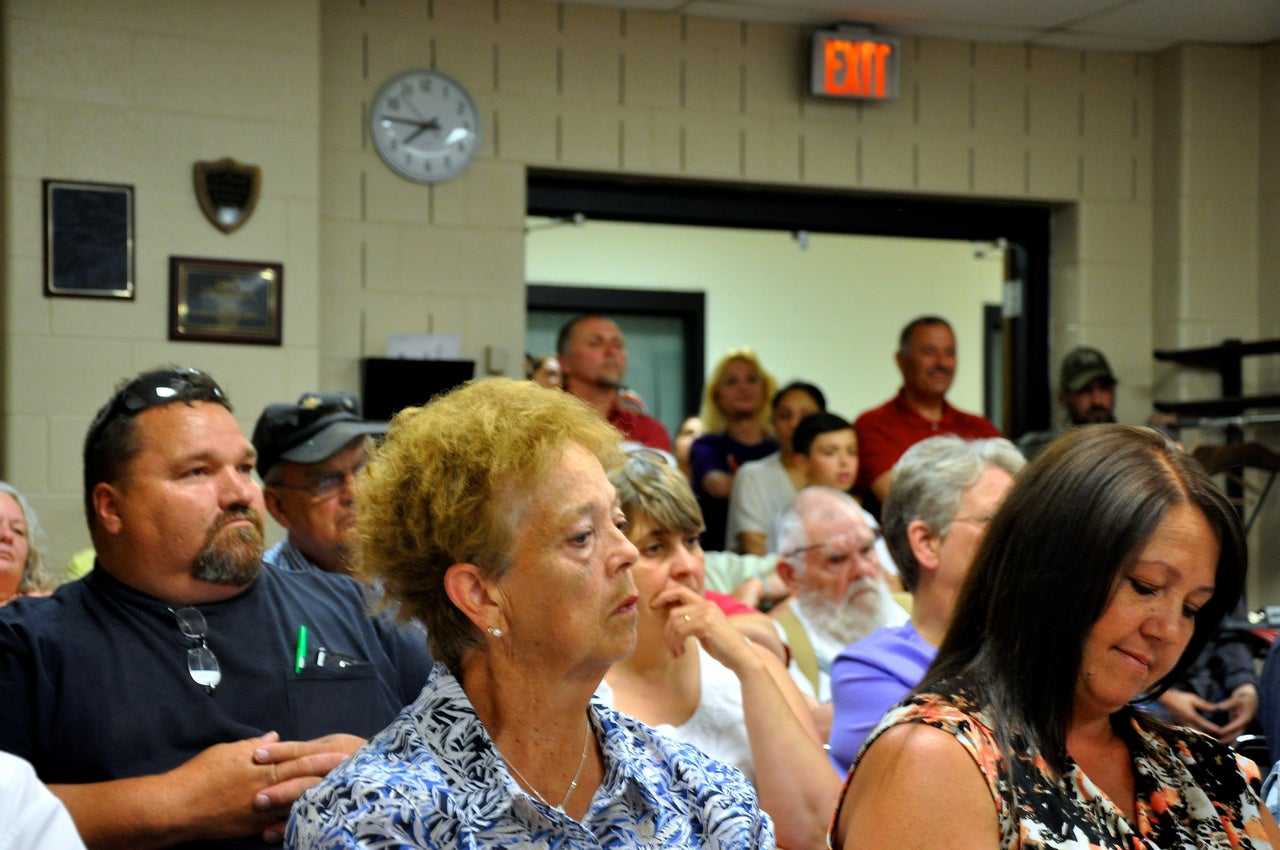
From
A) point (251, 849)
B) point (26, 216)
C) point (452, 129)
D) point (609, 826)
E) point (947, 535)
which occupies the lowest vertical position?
point (251, 849)

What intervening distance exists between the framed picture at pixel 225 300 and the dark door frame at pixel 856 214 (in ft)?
3.60

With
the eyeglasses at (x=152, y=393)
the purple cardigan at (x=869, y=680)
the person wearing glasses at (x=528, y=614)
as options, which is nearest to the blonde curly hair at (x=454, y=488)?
the person wearing glasses at (x=528, y=614)

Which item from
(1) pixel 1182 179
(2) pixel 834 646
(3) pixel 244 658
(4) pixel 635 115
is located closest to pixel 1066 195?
(1) pixel 1182 179

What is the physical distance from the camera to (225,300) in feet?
15.5

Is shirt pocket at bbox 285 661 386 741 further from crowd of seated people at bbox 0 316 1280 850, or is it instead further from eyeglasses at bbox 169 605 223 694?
eyeglasses at bbox 169 605 223 694

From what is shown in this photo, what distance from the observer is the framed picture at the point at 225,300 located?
4691 millimetres

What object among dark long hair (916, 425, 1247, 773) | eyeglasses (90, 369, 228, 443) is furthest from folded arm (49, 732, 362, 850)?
dark long hair (916, 425, 1247, 773)

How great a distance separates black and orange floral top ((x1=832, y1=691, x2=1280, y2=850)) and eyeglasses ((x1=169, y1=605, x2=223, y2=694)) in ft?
3.06

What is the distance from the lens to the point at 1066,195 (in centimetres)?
598

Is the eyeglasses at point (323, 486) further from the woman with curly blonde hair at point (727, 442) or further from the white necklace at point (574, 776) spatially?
the woman with curly blonde hair at point (727, 442)

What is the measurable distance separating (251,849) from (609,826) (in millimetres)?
611

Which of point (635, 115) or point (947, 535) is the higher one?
point (635, 115)

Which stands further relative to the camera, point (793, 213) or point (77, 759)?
point (793, 213)

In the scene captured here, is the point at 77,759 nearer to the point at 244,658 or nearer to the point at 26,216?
the point at 244,658
